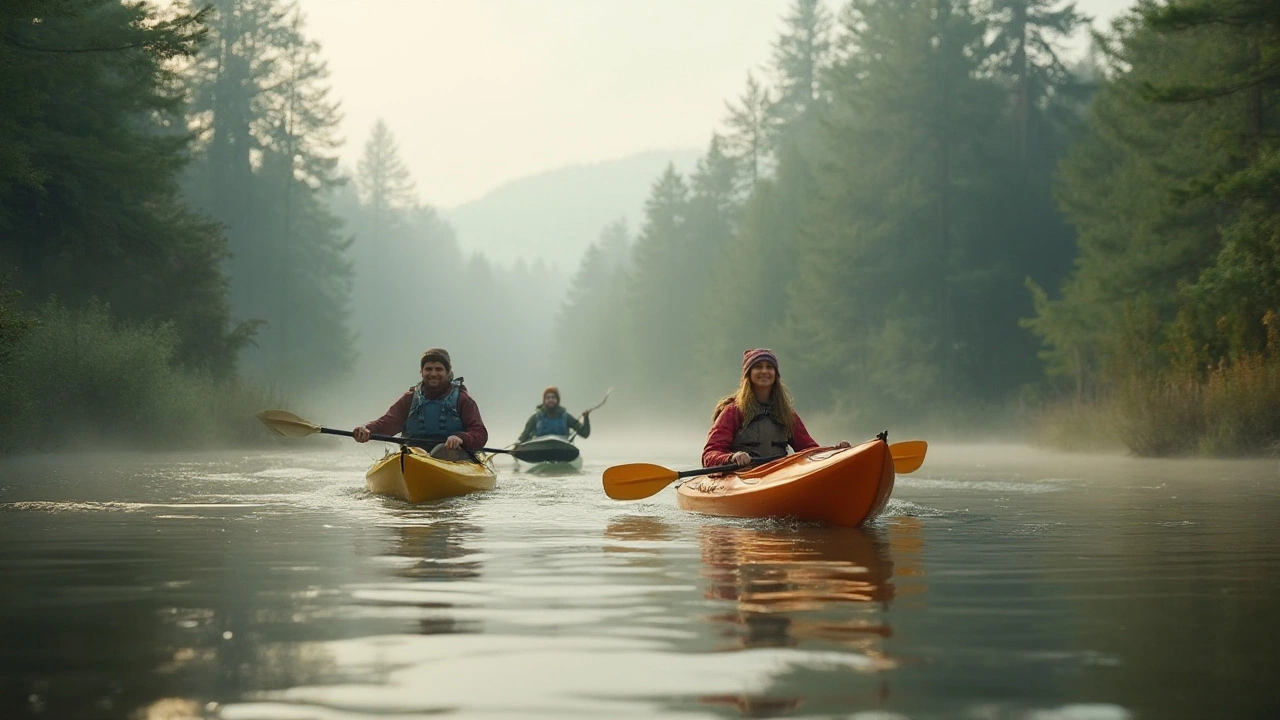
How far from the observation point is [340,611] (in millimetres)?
5320

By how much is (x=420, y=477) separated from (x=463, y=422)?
1988mm

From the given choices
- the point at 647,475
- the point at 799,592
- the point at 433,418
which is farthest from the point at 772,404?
the point at 799,592

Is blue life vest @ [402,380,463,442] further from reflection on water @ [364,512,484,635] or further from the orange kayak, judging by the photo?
the orange kayak

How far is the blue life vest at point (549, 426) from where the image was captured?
854 inches

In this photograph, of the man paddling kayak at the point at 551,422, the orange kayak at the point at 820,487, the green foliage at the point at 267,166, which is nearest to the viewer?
the orange kayak at the point at 820,487

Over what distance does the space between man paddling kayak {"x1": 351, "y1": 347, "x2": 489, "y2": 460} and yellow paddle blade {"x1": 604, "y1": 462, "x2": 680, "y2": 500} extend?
9.23 ft

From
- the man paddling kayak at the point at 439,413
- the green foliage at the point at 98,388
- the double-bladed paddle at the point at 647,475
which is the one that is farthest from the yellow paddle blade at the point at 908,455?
the green foliage at the point at 98,388

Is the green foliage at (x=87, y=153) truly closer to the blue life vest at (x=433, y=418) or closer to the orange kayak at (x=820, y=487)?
the blue life vest at (x=433, y=418)

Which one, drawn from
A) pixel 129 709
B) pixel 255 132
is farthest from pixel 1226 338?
pixel 255 132

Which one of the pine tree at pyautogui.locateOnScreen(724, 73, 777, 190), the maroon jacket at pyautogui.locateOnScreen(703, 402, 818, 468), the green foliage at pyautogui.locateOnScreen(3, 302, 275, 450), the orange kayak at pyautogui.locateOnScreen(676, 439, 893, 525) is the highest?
the pine tree at pyautogui.locateOnScreen(724, 73, 777, 190)

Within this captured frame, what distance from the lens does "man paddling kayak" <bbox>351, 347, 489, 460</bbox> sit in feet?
46.6

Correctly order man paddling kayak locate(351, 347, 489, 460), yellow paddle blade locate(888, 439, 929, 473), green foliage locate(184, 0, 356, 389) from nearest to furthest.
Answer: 1. yellow paddle blade locate(888, 439, 929, 473)
2. man paddling kayak locate(351, 347, 489, 460)
3. green foliage locate(184, 0, 356, 389)

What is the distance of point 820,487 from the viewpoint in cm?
958

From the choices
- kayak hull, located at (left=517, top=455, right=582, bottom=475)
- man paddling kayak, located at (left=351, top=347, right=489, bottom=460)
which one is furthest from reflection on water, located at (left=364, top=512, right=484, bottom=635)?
kayak hull, located at (left=517, top=455, right=582, bottom=475)
